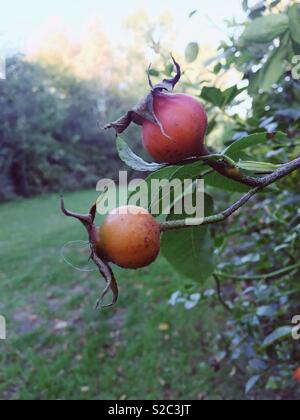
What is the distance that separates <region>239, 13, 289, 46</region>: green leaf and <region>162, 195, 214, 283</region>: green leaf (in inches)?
15.4

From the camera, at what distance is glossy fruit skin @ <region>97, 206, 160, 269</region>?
0.48 metres

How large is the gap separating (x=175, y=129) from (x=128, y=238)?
131mm

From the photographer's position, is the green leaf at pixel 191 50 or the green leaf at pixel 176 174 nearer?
the green leaf at pixel 176 174

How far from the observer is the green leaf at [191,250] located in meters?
0.88

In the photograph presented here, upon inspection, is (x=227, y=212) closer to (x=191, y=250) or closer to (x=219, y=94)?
(x=191, y=250)

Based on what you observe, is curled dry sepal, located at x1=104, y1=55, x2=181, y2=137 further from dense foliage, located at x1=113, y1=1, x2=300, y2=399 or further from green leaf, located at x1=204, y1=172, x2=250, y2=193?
green leaf, located at x1=204, y1=172, x2=250, y2=193

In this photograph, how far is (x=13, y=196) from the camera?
14391 mm

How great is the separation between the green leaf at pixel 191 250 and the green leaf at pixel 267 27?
0.39 metres

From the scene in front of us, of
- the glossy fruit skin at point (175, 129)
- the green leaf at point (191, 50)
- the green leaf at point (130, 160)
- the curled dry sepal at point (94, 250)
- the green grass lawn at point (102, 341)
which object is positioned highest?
the green leaf at point (191, 50)

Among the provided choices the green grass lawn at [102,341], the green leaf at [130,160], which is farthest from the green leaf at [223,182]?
the green grass lawn at [102,341]

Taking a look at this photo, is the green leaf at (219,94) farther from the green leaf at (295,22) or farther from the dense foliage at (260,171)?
the green leaf at (295,22)

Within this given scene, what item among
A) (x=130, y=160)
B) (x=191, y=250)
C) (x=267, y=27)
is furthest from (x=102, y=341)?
(x=130, y=160)
